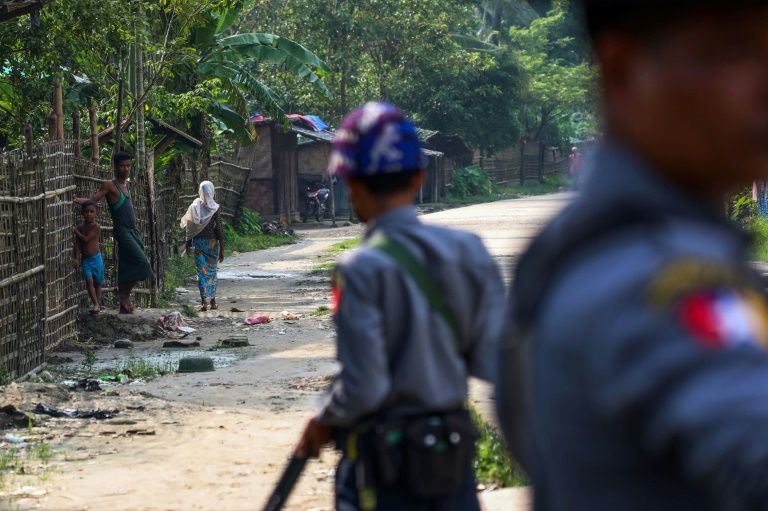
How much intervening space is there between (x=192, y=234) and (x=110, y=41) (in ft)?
8.14

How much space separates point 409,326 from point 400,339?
0.04 meters


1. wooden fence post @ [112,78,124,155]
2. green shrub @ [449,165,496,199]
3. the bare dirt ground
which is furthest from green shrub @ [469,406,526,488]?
green shrub @ [449,165,496,199]

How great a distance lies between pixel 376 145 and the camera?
3.12 meters

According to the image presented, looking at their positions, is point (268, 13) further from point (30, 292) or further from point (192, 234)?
point (30, 292)

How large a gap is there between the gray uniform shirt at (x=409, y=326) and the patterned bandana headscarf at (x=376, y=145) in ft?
0.43

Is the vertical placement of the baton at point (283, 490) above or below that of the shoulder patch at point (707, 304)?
below

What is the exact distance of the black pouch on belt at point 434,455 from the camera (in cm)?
308

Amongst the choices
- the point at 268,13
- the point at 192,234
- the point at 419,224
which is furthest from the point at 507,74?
the point at 419,224

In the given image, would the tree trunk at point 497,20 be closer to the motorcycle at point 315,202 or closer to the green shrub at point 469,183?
the green shrub at point 469,183

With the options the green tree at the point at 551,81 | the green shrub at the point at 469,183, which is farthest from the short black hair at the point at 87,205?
the green tree at the point at 551,81

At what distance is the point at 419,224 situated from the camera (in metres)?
3.26

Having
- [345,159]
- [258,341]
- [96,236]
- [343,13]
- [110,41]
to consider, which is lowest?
[258,341]

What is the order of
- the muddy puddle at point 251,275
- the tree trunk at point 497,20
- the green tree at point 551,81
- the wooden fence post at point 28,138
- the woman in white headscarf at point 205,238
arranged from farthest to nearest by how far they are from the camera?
the tree trunk at point 497,20
the green tree at point 551,81
the muddy puddle at point 251,275
the woman in white headscarf at point 205,238
the wooden fence post at point 28,138

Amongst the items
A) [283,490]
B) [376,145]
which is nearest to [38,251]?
[376,145]
